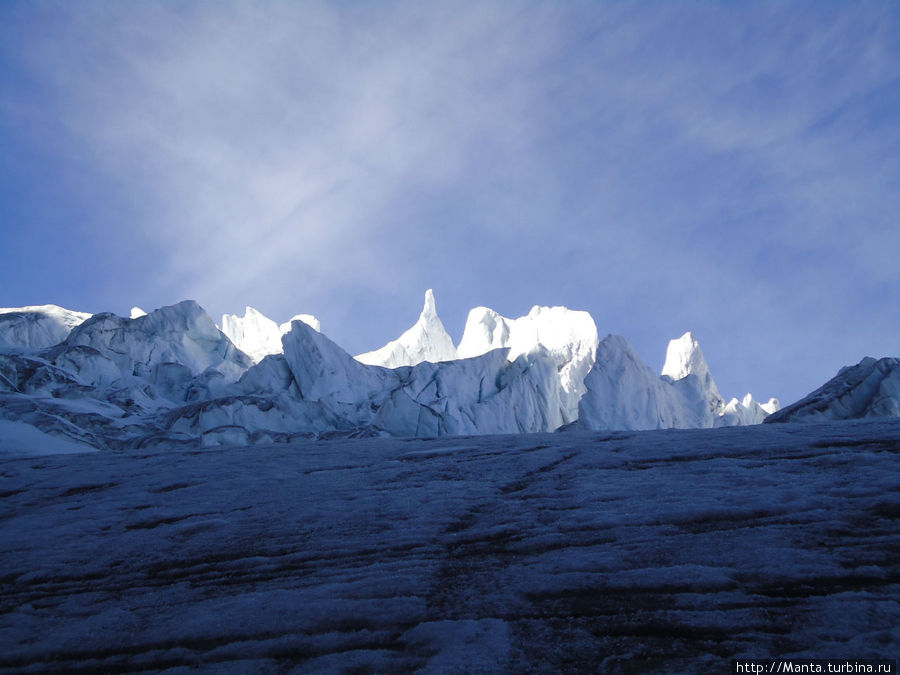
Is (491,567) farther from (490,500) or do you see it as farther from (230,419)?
(230,419)

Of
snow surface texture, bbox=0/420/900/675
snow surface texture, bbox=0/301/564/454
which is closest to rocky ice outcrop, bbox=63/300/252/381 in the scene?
snow surface texture, bbox=0/301/564/454

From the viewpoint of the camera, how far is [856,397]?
1747cm

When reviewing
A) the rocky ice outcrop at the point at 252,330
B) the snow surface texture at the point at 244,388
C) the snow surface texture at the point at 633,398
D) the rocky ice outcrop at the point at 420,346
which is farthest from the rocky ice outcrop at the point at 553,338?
the rocky ice outcrop at the point at 252,330

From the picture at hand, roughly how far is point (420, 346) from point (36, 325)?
28562mm

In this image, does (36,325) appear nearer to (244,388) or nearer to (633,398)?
(244,388)

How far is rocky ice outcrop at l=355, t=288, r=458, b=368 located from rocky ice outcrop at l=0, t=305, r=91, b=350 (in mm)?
22126

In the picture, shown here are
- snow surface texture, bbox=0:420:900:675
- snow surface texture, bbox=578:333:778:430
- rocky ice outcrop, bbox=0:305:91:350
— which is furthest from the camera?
rocky ice outcrop, bbox=0:305:91:350

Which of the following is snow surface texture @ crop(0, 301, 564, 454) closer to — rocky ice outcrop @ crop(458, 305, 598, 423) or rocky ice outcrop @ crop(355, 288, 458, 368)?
rocky ice outcrop @ crop(458, 305, 598, 423)

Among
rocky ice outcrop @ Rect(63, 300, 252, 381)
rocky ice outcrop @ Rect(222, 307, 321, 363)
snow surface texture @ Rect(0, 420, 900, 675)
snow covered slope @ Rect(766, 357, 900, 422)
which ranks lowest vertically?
snow surface texture @ Rect(0, 420, 900, 675)

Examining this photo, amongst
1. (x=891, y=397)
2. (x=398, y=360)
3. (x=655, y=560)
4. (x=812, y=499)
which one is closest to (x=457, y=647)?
(x=655, y=560)

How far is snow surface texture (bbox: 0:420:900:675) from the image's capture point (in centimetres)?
235

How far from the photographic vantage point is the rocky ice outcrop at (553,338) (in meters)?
41.8

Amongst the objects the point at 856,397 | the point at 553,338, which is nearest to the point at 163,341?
the point at 553,338

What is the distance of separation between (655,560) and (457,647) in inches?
41.2
